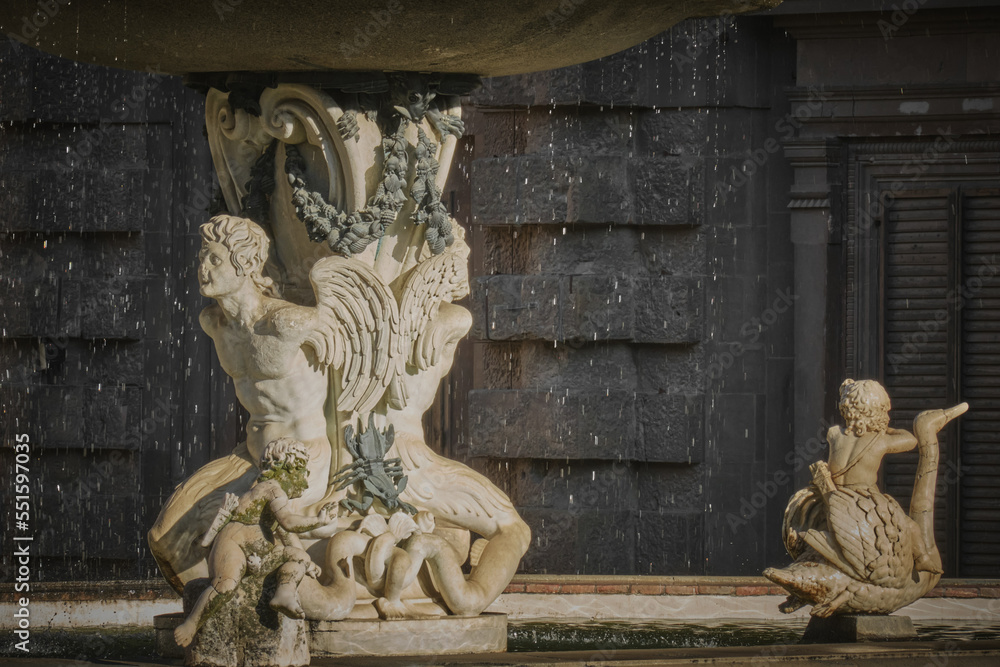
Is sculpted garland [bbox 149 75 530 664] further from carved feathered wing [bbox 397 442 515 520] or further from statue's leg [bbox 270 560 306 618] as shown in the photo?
statue's leg [bbox 270 560 306 618]

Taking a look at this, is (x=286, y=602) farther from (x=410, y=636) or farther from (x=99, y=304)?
(x=99, y=304)

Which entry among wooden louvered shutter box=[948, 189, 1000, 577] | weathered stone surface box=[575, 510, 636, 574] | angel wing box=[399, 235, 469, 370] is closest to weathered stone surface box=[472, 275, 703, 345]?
weathered stone surface box=[575, 510, 636, 574]

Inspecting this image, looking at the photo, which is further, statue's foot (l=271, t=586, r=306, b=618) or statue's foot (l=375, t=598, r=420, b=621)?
statue's foot (l=375, t=598, r=420, b=621)

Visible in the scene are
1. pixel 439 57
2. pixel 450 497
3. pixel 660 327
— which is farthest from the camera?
pixel 660 327

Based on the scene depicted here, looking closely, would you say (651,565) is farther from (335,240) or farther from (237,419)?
(335,240)

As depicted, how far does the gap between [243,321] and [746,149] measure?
415cm

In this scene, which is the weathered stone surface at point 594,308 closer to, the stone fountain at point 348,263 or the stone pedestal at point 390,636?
the stone fountain at point 348,263

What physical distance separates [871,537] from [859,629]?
0.25 m

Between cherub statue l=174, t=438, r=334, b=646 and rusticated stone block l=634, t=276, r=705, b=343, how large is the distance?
3992 mm

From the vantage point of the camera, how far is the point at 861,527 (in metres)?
4.09

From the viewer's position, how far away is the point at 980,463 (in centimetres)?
741

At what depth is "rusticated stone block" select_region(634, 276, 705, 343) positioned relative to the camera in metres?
7.38

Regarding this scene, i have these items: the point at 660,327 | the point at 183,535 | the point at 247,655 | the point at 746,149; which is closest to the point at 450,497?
the point at 183,535

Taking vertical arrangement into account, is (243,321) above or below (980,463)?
above
